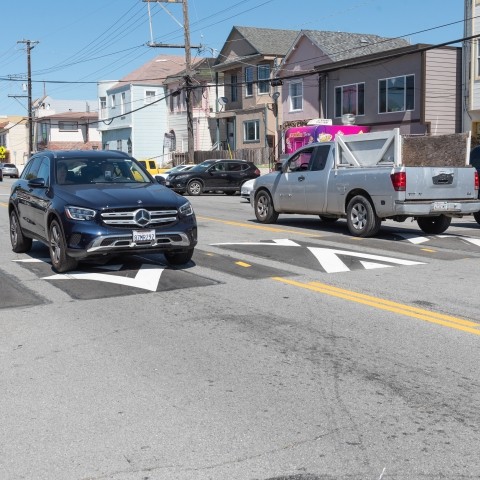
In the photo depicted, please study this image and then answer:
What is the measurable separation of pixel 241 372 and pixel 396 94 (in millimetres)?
30867

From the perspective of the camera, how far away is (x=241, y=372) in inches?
223

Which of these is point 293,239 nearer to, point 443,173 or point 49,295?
point 443,173

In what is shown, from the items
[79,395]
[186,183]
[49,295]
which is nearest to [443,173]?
[49,295]

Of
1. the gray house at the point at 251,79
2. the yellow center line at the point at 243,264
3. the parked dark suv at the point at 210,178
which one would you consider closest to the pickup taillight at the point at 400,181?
the yellow center line at the point at 243,264

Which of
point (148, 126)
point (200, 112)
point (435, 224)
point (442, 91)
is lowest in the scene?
point (435, 224)

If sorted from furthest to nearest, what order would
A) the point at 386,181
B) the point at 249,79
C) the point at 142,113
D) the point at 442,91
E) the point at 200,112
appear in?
1. the point at 142,113
2. the point at 200,112
3. the point at 249,79
4. the point at 442,91
5. the point at 386,181

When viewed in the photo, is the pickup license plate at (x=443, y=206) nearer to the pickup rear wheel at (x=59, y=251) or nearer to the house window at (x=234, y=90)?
the pickup rear wheel at (x=59, y=251)

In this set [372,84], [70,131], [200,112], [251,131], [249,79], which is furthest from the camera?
[70,131]

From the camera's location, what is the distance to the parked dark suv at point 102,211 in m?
9.48

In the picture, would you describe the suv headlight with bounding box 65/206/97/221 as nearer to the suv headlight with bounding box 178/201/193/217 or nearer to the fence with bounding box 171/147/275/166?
the suv headlight with bounding box 178/201/193/217

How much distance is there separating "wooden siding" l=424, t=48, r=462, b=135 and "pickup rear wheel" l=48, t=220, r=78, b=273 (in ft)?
84.8

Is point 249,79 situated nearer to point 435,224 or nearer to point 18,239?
point 435,224

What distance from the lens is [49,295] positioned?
8.74 m

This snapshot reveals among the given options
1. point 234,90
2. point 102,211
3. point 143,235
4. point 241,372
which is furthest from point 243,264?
point 234,90
